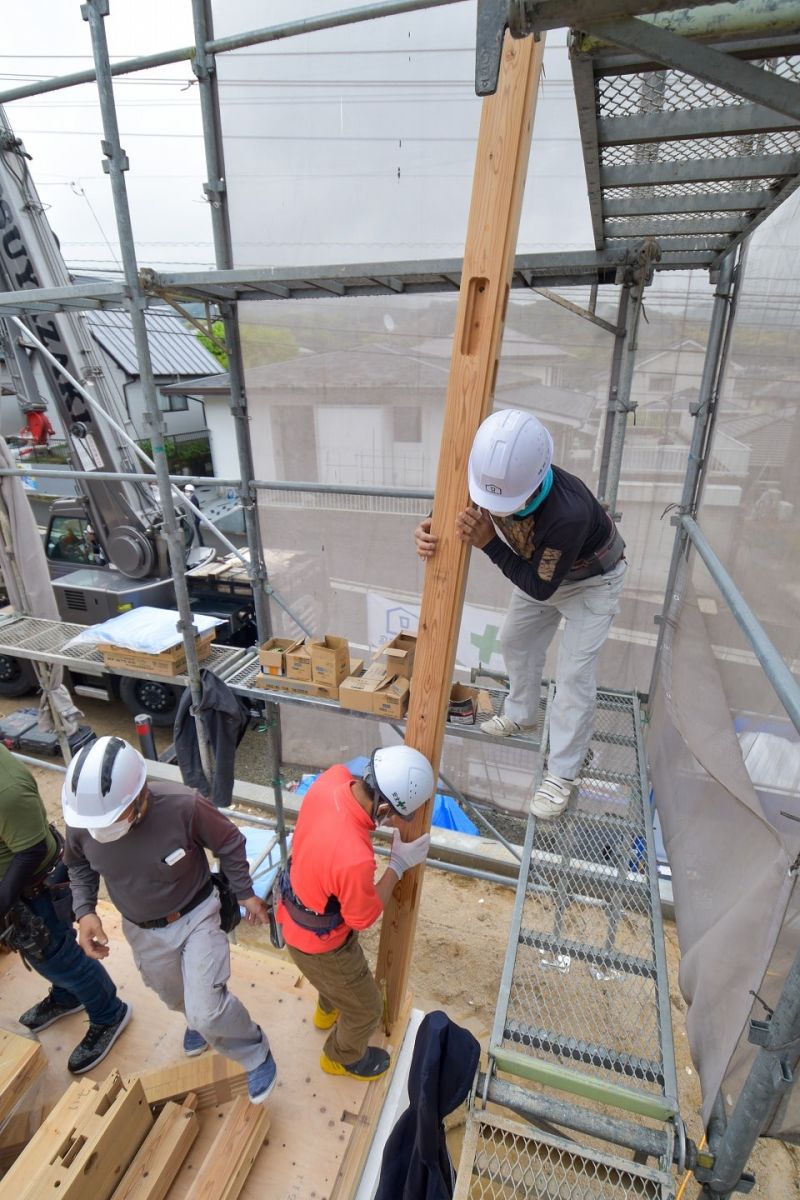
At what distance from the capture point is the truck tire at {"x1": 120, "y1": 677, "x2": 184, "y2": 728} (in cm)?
698

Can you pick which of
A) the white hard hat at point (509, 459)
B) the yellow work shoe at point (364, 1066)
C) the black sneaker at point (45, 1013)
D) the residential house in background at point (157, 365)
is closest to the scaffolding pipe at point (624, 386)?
the white hard hat at point (509, 459)

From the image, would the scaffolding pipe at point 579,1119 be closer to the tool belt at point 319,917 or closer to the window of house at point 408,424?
the tool belt at point 319,917

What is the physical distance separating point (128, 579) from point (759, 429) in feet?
23.0

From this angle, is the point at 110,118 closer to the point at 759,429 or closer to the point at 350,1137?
the point at 759,429

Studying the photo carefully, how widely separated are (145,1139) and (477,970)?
2.71 m

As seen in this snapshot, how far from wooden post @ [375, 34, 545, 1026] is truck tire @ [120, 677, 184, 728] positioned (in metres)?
5.01

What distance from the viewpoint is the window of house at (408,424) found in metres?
4.14

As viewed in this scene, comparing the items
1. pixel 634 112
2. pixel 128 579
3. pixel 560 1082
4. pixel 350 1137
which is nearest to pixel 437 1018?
pixel 560 1082

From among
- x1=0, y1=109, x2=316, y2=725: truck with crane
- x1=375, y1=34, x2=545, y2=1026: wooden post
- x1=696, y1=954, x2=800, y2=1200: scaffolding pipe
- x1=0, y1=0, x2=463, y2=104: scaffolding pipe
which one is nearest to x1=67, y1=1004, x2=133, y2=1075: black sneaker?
x1=375, y1=34, x2=545, y2=1026: wooden post

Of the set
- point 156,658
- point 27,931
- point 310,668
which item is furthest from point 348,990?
point 156,658

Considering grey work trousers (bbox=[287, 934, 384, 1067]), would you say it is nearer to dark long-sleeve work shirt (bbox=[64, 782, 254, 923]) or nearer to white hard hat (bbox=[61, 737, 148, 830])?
dark long-sleeve work shirt (bbox=[64, 782, 254, 923])

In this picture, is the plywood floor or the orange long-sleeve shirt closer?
the orange long-sleeve shirt

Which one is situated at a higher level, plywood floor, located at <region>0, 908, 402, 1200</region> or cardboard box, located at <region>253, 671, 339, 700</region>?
cardboard box, located at <region>253, 671, 339, 700</region>

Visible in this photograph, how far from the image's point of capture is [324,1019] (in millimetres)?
3012
